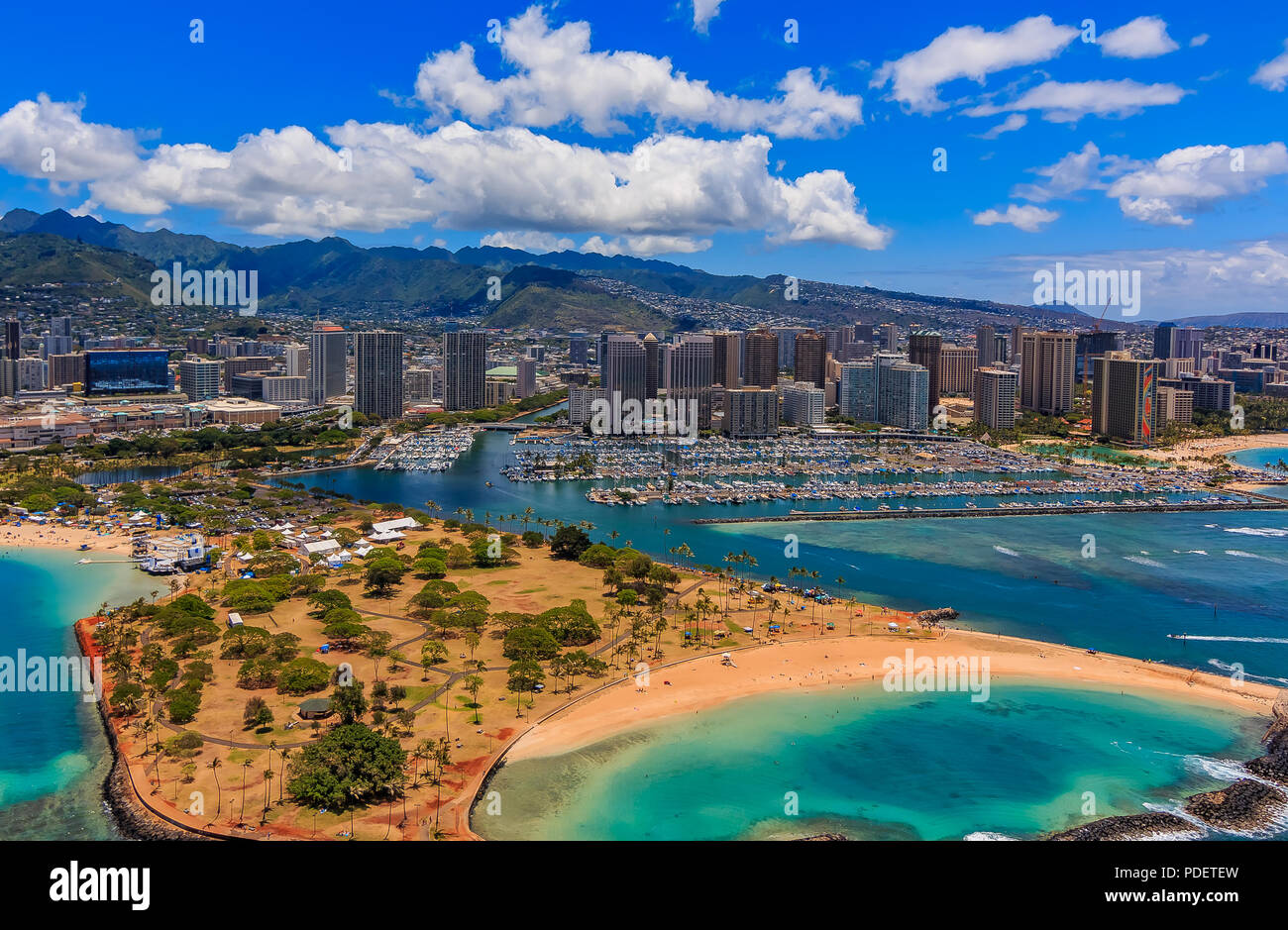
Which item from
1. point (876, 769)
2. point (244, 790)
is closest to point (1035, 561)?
point (876, 769)

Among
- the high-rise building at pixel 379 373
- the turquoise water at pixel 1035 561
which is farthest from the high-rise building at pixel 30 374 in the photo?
the turquoise water at pixel 1035 561

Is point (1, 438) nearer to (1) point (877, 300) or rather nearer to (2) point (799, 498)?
(2) point (799, 498)

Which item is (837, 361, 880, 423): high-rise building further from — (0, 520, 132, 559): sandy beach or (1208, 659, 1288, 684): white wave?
(0, 520, 132, 559): sandy beach

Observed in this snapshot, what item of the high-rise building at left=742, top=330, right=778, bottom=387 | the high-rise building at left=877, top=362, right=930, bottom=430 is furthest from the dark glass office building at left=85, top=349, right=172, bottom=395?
the high-rise building at left=877, top=362, right=930, bottom=430

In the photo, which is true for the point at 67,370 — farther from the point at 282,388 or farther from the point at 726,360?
the point at 726,360

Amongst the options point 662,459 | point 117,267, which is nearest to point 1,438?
point 662,459

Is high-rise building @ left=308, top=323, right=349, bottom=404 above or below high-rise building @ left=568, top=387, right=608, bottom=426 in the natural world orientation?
above
